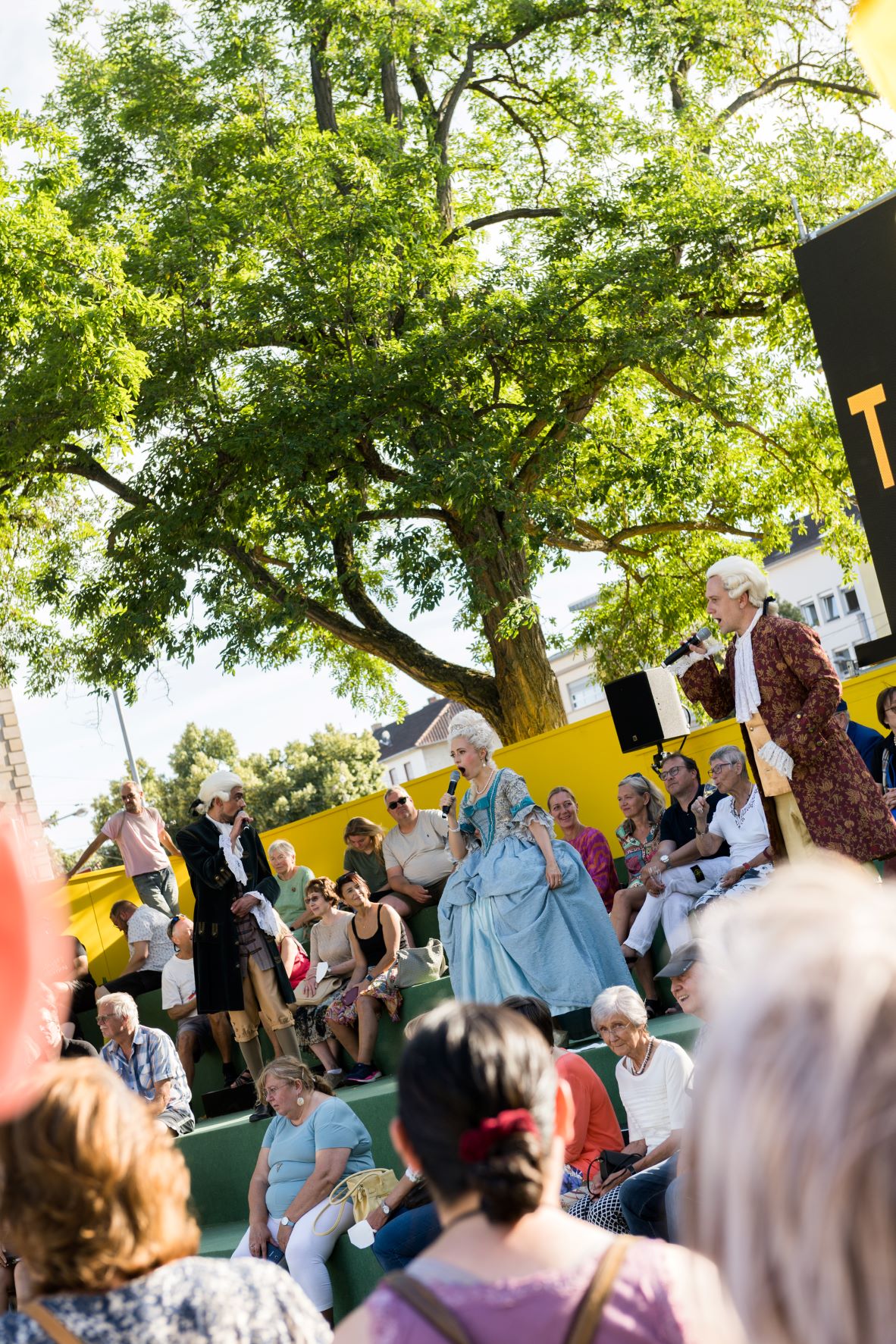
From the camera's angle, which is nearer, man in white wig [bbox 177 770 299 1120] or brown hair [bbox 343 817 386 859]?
man in white wig [bbox 177 770 299 1120]

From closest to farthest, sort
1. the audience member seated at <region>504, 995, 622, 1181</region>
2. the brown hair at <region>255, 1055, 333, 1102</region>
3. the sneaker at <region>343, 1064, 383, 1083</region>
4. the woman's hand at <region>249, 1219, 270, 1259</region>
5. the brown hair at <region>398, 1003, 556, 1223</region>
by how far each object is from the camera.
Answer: the brown hair at <region>398, 1003, 556, 1223</region> → the audience member seated at <region>504, 995, 622, 1181</region> → the brown hair at <region>255, 1055, 333, 1102</region> → the woman's hand at <region>249, 1219, 270, 1259</region> → the sneaker at <region>343, 1064, 383, 1083</region>

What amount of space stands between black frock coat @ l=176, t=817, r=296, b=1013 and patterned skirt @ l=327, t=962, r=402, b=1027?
37 cm

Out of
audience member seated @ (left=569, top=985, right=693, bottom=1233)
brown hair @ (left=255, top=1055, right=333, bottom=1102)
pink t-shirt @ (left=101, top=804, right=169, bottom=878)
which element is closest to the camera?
audience member seated @ (left=569, top=985, right=693, bottom=1233)

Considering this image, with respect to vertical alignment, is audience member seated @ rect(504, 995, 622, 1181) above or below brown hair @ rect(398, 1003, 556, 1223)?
below

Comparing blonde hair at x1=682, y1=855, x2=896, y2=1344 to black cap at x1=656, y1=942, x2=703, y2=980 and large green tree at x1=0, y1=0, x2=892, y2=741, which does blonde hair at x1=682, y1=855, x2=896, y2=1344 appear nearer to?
black cap at x1=656, y1=942, x2=703, y2=980

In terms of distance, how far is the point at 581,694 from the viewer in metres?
74.1

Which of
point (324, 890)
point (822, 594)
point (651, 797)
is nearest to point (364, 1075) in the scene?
point (324, 890)

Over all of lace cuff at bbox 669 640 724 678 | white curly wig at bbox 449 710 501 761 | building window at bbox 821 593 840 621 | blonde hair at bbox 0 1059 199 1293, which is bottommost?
blonde hair at bbox 0 1059 199 1293

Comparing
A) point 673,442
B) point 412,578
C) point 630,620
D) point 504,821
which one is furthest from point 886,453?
point 630,620

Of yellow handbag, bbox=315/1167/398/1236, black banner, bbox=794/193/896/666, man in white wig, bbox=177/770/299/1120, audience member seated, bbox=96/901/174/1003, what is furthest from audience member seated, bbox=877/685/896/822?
audience member seated, bbox=96/901/174/1003

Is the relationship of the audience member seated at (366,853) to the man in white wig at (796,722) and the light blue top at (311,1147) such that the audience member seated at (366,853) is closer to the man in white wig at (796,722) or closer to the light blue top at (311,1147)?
the light blue top at (311,1147)

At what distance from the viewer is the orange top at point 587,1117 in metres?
5.15

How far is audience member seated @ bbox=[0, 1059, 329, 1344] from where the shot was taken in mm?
2043

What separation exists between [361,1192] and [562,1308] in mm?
4325
